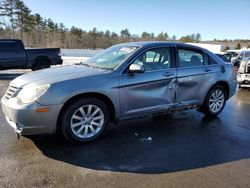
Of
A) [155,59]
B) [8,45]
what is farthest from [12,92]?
[8,45]

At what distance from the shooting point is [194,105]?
6.05 meters

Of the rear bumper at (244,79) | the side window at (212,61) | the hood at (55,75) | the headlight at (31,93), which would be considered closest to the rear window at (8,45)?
the hood at (55,75)

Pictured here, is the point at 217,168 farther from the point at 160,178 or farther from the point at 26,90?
the point at 26,90

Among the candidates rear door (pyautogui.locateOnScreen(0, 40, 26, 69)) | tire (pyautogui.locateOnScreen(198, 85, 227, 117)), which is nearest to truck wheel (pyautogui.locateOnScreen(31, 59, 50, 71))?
rear door (pyautogui.locateOnScreen(0, 40, 26, 69))

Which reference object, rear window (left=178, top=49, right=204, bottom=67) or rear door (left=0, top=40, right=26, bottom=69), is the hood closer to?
rear window (left=178, top=49, right=204, bottom=67)

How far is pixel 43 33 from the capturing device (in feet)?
233

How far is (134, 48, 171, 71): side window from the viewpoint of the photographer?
5.24m

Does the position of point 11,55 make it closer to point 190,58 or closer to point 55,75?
point 55,75

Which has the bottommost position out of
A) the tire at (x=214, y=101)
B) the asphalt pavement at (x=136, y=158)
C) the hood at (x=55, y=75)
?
the asphalt pavement at (x=136, y=158)

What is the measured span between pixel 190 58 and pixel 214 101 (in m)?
1.26

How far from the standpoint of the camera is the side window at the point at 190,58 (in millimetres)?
5744

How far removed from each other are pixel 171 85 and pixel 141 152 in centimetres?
167

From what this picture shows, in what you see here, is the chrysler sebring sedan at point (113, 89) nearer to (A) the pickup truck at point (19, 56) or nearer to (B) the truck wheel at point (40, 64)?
(A) the pickup truck at point (19, 56)

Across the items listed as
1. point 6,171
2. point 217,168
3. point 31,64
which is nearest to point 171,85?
point 217,168
